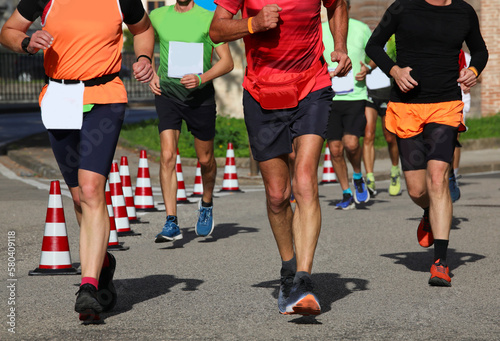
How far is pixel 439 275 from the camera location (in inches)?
250

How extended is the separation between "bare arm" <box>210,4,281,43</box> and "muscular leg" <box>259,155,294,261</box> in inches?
30.3

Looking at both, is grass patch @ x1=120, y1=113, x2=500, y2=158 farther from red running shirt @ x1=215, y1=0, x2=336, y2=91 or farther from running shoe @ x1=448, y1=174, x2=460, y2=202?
A: red running shirt @ x1=215, y1=0, x2=336, y2=91

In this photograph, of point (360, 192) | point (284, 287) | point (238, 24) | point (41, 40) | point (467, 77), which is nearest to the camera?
point (41, 40)

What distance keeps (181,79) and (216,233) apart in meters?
1.65

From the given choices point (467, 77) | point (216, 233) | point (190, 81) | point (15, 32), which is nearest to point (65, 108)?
point (15, 32)

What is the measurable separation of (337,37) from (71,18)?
1601 mm

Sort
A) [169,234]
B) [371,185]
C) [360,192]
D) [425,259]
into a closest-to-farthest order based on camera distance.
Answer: [425,259]
[169,234]
[360,192]
[371,185]

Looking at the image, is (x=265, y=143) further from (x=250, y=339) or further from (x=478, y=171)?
(x=478, y=171)

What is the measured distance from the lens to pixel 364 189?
1096 centimetres

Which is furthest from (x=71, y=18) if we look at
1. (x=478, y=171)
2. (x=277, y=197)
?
(x=478, y=171)

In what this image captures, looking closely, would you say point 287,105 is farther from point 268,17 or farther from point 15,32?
point 15,32

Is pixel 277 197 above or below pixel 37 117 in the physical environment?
above

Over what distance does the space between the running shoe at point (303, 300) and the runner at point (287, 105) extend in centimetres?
14

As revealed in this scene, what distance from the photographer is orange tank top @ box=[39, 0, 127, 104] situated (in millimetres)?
5395
